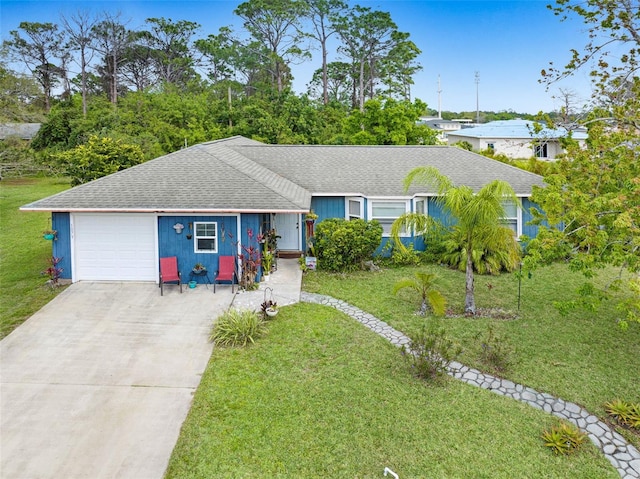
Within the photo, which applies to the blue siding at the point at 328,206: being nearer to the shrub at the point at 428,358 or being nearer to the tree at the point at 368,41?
the shrub at the point at 428,358

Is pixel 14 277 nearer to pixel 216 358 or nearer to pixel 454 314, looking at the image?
pixel 216 358

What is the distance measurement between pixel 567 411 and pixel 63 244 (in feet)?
43.4

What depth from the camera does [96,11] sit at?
143ft

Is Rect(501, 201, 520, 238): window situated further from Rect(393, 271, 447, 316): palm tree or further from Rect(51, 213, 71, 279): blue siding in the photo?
Rect(51, 213, 71, 279): blue siding

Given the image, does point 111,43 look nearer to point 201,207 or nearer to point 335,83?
point 335,83

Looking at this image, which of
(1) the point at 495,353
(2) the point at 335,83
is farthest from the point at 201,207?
(2) the point at 335,83

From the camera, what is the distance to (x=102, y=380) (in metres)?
8.45

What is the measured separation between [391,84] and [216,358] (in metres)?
42.0

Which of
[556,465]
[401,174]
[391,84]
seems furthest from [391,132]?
[556,465]

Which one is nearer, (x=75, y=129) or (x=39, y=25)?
(x=75, y=129)

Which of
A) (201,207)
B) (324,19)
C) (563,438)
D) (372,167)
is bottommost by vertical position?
(563,438)

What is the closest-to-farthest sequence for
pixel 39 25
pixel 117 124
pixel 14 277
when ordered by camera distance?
pixel 14 277
pixel 117 124
pixel 39 25

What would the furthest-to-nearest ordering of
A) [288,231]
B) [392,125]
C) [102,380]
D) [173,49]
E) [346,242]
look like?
[173,49]
[392,125]
[288,231]
[346,242]
[102,380]

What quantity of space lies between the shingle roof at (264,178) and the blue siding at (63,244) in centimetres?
63
